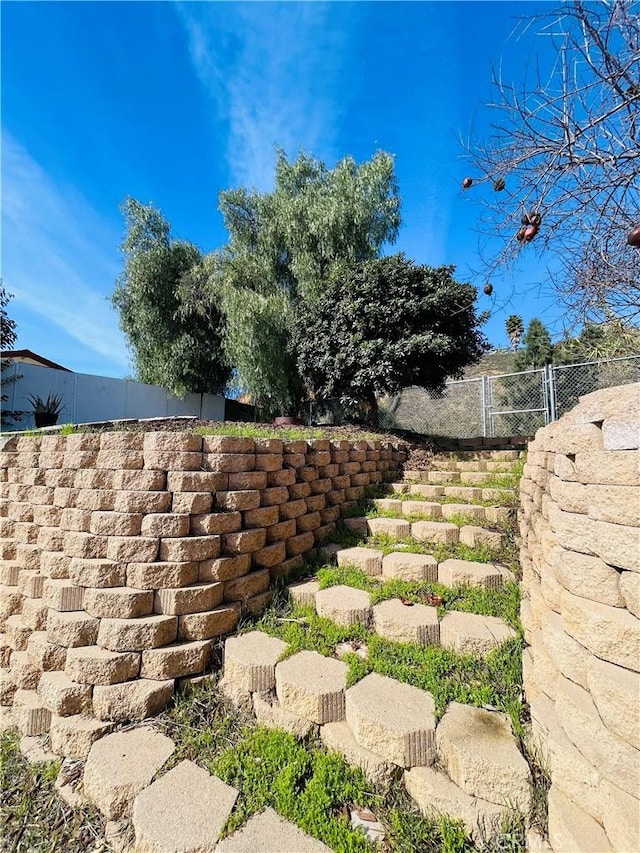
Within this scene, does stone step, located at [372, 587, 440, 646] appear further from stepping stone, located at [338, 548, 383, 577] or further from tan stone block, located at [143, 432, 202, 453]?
tan stone block, located at [143, 432, 202, 453]

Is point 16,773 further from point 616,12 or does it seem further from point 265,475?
point 616,12

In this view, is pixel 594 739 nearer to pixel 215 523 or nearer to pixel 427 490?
pixel 215 523

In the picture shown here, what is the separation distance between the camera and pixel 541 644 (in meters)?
1.38

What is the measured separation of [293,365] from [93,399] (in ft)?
16.6

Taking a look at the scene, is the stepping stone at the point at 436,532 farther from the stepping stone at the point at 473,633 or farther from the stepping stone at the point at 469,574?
the stepping stone at the point at 473,633

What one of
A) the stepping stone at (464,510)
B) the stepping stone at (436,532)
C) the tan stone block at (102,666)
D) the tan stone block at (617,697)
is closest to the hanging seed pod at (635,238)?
the tan stone block at (617,697)

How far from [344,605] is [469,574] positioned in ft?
2.68

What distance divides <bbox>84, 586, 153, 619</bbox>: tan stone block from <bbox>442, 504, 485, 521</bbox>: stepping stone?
2331 mm

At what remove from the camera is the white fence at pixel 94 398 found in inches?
291

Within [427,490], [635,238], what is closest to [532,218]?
[635,238]

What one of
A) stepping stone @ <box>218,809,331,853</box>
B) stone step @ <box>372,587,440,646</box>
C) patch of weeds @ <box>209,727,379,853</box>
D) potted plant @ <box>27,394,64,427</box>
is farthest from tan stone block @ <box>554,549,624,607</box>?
potted plant @ <box>27,394,64,427</box>

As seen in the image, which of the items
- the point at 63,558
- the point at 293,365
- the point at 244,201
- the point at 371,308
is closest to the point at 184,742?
the point at 63,558

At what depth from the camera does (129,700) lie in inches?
72.0

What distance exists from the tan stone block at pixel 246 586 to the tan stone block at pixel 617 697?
70.0 inches
